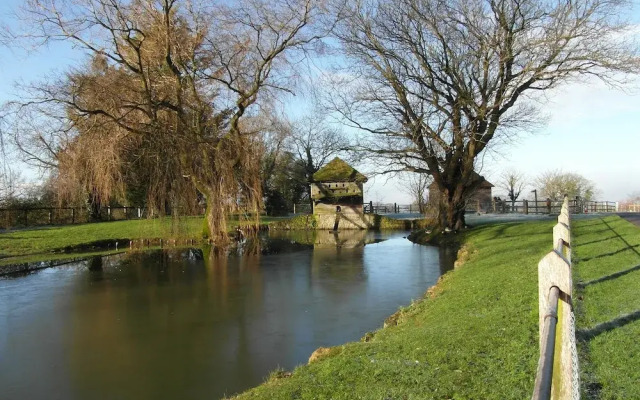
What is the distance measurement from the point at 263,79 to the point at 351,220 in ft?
53.8

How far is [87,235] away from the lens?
2191 centimetres

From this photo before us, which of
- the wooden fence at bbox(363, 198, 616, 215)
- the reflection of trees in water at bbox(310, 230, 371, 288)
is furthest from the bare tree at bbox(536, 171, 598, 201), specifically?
the reflection of trees in water at bbox(310, 230, 371, 288)

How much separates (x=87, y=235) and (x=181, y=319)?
15.0m

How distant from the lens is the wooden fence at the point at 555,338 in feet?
5.99

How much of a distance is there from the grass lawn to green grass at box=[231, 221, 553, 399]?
38.6ft

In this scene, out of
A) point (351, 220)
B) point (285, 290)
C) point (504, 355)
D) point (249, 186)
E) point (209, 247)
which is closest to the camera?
point (504, 355)

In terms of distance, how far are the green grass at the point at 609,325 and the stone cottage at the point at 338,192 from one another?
25.3 meters

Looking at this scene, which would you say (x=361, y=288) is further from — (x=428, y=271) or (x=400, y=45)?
(x=400, y=45)

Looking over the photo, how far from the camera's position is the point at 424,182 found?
41.0 m

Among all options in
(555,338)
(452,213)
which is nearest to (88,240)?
(452,213)

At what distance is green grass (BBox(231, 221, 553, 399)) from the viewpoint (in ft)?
13.4

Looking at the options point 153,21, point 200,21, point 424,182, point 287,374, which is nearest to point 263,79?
point 200,21

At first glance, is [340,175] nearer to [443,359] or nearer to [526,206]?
[526,206]

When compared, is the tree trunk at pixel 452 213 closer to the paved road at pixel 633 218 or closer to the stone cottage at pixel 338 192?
the paved road at pixel 633 218
